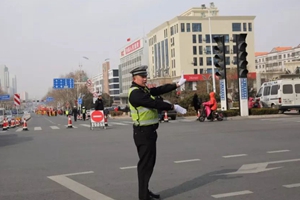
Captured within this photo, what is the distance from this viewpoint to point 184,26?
98.3 metres

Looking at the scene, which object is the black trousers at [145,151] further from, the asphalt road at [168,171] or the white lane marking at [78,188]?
the white lane marking at [78,188]

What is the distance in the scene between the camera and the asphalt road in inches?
255

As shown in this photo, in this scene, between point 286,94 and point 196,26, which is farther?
point 196,26

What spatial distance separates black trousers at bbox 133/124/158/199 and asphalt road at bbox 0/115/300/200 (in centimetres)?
45

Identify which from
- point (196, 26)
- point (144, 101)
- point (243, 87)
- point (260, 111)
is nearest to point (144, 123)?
point (144, 101)

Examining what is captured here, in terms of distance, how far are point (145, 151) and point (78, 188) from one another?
1.81 metres

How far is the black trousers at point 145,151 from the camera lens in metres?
5.82

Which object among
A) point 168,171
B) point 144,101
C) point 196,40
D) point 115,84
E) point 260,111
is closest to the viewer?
point 144,101

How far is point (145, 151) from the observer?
5840mm

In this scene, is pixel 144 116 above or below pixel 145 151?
above

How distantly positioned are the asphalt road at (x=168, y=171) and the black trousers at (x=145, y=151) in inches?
17.9

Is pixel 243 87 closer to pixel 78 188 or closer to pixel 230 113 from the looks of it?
pixel 230 113

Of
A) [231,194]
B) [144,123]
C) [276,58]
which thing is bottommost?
[231,194]

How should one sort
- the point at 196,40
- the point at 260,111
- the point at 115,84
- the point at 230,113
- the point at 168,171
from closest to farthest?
the point at 168,171 < the point at 230,113 < the point at 260,111 < the point at 196,40 < the point at 115,84
